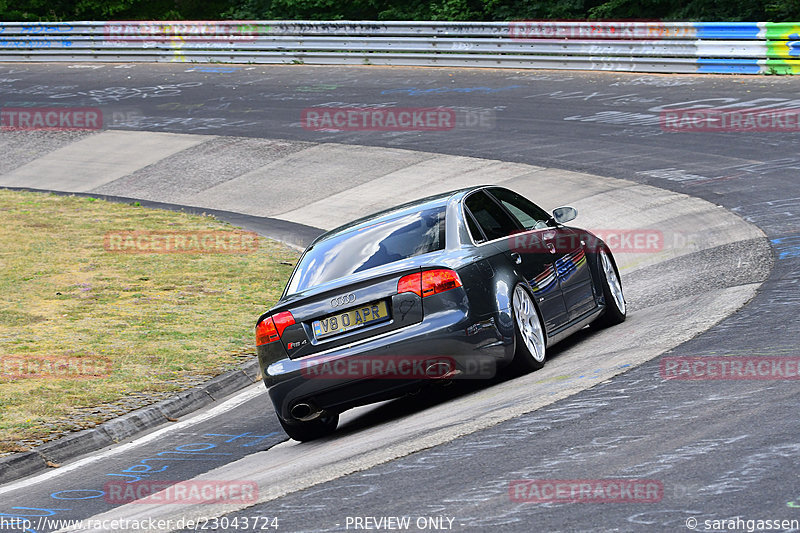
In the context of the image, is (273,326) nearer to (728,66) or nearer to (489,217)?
(489,217)

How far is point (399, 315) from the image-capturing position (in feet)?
25.2

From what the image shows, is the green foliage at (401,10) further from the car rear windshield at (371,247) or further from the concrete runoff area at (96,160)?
the car rear windshield at (371,247)

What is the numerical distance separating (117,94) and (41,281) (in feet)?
58.5

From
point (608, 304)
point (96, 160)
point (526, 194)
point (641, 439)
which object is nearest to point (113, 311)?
point (608, 304)

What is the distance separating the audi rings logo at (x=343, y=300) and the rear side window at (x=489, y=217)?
1145mm

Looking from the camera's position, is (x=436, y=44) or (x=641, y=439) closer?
(x=641, y=439)

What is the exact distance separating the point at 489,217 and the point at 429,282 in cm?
130

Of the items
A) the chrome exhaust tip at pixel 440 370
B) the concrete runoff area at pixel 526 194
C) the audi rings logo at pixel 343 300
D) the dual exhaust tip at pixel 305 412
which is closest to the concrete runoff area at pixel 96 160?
the concrete runoff area at pixel 526 194

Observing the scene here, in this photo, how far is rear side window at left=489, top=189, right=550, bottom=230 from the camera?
9391mm

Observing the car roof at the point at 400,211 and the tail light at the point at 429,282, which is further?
the car roof at the point at 400,211

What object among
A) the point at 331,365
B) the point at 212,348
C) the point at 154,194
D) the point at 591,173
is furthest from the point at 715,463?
the point at 154,194

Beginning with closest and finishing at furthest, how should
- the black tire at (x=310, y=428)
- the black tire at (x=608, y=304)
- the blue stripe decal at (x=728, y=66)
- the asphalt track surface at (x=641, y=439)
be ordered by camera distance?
the asphalt track surface at (x=641, y=439), the black tire at (x=310, y=428), the black tire at (x=608, y=304), the blue stripe decal at (x=728, y=66)

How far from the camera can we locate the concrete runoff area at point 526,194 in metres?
6.98

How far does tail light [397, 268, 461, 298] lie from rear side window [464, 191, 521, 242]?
26.4 inches
